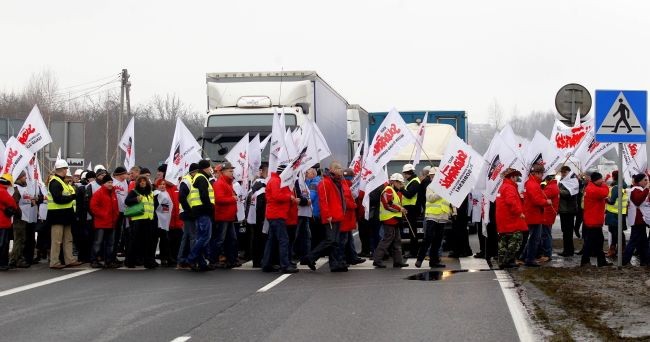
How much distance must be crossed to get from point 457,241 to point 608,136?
449 centimetres

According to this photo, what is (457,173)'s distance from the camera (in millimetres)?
16641

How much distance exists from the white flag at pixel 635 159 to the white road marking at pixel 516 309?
527cm

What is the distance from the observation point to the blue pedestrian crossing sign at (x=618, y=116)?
15352 millimetres

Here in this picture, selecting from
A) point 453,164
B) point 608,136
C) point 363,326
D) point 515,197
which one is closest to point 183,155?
point 453,164

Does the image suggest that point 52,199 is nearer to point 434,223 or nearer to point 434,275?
point 434,223

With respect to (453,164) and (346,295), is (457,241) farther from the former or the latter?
(346,295)

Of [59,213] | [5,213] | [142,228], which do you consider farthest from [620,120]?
[5,213]

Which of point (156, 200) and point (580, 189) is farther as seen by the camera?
point (580, 189)

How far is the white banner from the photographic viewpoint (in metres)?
16.5

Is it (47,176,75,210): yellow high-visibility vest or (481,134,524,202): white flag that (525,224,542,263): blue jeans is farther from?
(47,176,75,210): yellow high-visibility vest

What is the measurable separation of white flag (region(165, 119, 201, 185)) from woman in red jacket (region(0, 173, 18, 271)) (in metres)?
2.72

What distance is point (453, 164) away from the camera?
16.7 metres

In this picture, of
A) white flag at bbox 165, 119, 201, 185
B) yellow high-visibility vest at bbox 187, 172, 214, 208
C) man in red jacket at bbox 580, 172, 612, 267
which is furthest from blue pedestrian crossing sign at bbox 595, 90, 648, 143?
white flag at bbox 165, 119, 201, 185

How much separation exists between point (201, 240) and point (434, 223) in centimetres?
390
